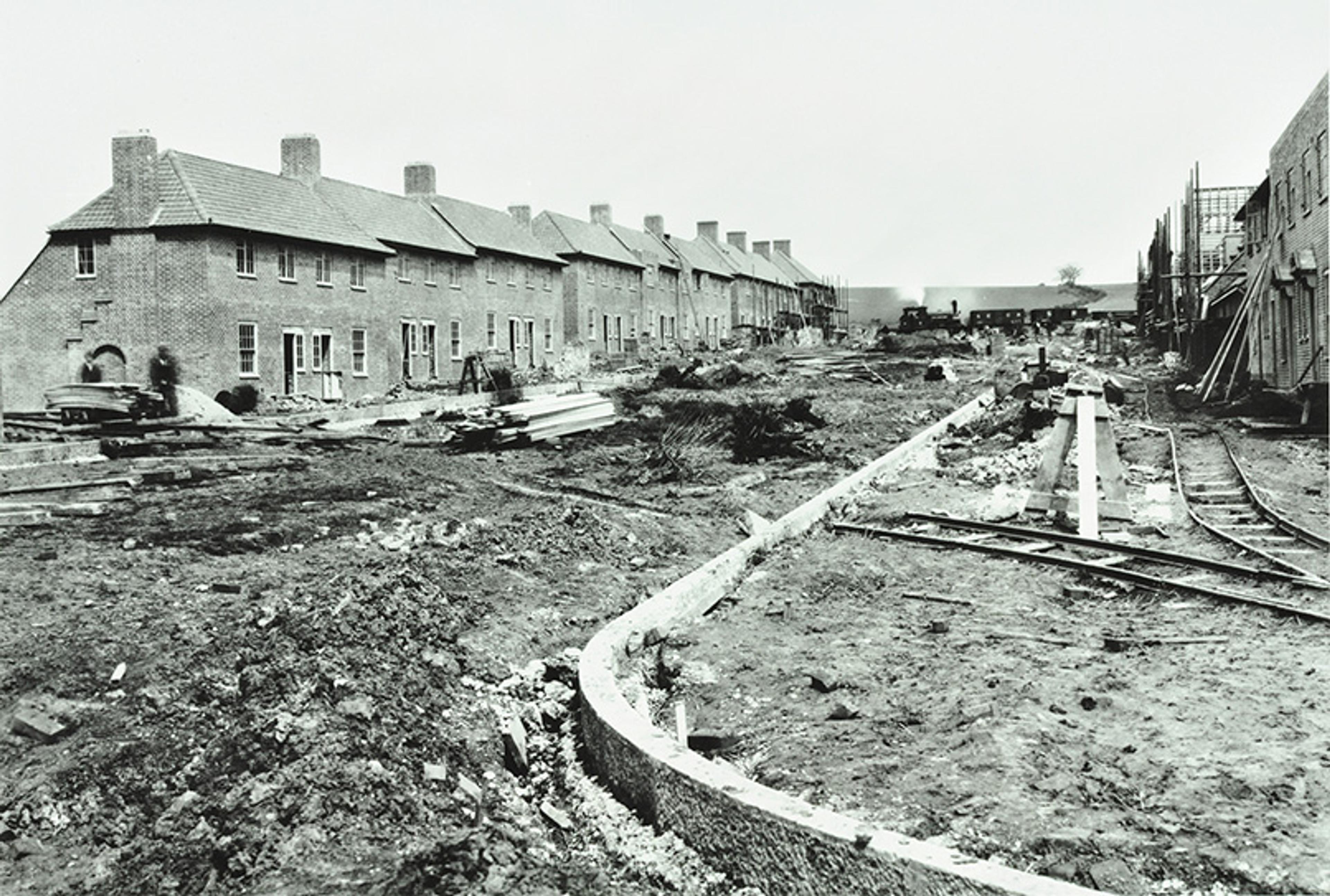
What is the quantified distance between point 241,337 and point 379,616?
26.9 metres

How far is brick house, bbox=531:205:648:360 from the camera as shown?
191ft

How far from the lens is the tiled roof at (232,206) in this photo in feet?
104

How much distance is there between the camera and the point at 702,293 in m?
76.7

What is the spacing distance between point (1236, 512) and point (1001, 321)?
202 feet

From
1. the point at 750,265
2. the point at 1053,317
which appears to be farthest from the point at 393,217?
the point at 1053,317

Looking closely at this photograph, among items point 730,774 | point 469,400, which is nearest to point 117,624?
point 730,774

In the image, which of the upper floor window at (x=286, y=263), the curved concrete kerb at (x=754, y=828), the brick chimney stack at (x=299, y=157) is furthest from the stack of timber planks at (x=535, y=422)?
the brick chimney stack at (x=299, y=157)

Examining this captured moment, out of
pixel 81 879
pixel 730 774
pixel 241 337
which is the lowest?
Result: pixel 81 879

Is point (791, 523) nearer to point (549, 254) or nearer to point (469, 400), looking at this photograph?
point (469, 400)

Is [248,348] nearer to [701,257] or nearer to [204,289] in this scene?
[204,289]

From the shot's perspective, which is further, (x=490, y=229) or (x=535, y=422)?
(x=490, y=229)

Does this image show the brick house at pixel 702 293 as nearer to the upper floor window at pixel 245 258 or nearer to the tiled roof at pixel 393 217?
the tiled roof at pixel 393 217

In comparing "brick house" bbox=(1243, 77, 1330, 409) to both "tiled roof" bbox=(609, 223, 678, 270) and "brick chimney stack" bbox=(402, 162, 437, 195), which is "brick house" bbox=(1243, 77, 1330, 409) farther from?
"tiled roof" bbox=(609, 223, 678, 270)

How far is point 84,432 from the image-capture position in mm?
21359
